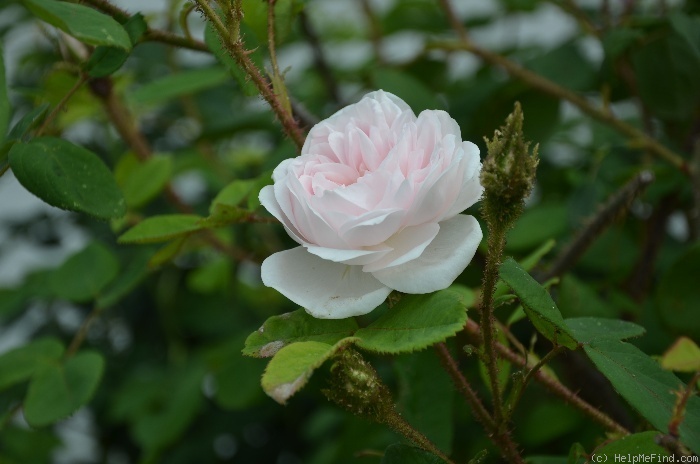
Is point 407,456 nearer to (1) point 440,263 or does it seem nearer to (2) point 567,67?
(1) point 440,263

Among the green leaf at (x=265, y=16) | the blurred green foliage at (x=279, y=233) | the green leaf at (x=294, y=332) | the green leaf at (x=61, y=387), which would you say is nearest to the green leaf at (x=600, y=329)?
the blurred green foliage at (x=279, y=233)

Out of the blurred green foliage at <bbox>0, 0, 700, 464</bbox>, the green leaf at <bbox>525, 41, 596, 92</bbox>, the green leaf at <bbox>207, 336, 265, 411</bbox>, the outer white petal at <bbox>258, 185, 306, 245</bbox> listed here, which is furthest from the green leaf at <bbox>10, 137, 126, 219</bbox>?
the green leaf at <bbox>525, 41, 596, 92</bbox>

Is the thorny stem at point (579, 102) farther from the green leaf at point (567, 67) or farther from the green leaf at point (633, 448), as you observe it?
the green leaf at point (633, 448)

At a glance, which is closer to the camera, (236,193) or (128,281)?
(236,193)

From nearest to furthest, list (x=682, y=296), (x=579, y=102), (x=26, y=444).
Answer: (x=682, y=296), (x=579, y=102), (x=26, y=444)

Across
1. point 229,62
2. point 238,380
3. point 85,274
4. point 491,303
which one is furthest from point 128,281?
point 491,303

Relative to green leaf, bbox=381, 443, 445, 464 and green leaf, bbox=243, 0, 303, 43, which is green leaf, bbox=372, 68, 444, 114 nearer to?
green leaf, bbox=243, 0, 303, 43

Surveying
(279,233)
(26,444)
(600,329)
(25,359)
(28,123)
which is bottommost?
(26,444)

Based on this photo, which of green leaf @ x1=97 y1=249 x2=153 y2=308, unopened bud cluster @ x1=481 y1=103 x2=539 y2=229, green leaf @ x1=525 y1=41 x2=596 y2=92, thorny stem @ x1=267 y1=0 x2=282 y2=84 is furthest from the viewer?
green leaf @ x1=525 y1=41 x2=596 y2=92

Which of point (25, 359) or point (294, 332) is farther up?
point (294, 332)
